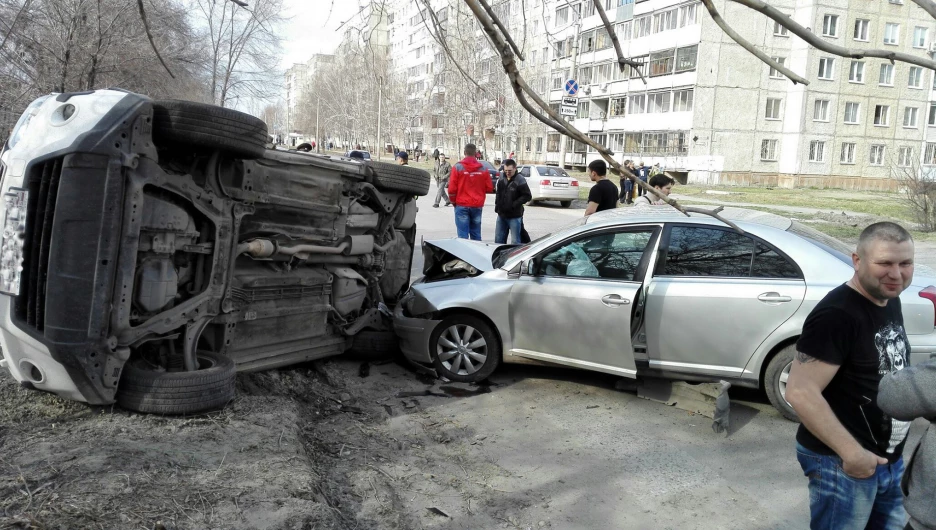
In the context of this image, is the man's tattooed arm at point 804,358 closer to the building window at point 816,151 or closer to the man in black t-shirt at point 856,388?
the man in black t-shirt at point 856,388

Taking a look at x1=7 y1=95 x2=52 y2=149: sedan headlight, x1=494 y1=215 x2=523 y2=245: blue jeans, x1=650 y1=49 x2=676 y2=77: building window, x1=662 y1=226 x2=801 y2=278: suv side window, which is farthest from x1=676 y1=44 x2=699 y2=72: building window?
x1=7 y1=95 x2=52 y2=149: sedan headlight

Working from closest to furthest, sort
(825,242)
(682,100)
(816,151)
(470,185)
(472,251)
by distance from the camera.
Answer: (825,242) → (472,251) → (470,185) → (682,100) → (816,151)

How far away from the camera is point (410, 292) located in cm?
670

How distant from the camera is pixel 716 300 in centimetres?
539

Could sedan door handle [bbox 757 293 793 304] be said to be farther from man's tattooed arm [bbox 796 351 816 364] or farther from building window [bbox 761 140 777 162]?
building window [bbox 761 140 777 162]

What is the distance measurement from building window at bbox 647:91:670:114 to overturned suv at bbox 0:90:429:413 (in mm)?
47404

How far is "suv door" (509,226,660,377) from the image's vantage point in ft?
18.4

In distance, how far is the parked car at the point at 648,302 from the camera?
530 cm

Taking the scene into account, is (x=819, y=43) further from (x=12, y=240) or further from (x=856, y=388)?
(x=12, y=240)

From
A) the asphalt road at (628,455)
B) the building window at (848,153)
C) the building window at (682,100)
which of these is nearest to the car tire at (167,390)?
the asphalt road at (628,455)

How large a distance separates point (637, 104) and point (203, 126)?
50880 millimetres

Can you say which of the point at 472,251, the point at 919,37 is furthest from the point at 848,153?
the point at 472,251

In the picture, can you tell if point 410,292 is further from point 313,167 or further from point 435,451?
point 435,451

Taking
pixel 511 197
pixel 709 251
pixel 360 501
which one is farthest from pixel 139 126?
pixel 511 197
